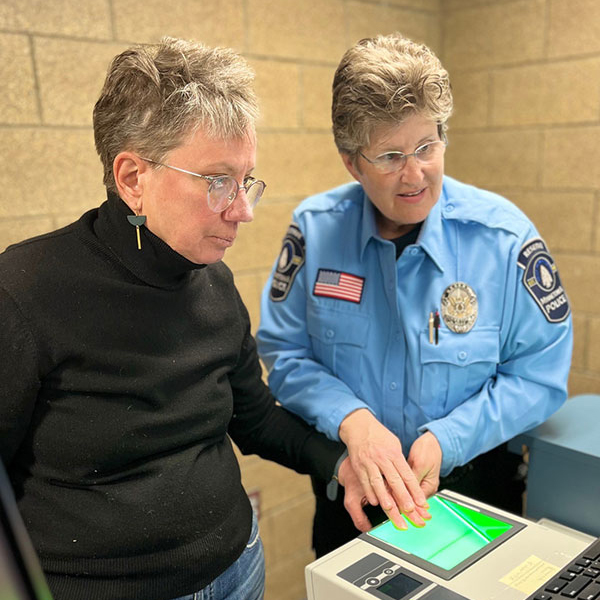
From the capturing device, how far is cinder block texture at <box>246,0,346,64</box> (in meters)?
2.05

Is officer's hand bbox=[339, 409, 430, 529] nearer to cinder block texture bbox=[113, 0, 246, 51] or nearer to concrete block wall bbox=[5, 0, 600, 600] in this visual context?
concrete block wall bbox=[5, 0, 600, 600]

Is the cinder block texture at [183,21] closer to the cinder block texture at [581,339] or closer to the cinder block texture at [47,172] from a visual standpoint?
the cinder block texture at [47,172]

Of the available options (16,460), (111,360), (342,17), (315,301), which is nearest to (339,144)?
(315,301)

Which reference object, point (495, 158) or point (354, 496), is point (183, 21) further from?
point (354, 496)

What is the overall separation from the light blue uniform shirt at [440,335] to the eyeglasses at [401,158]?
0.41 feet

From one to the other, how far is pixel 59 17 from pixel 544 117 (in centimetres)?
173

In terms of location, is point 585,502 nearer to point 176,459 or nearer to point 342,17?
point 176,459

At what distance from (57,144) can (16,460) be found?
1.06 metres

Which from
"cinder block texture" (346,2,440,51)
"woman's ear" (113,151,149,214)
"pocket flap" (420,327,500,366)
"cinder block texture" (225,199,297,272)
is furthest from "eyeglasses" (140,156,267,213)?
"cinder block texture" (346,2,440,51)

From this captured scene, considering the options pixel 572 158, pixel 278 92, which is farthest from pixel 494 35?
pixel 278 92

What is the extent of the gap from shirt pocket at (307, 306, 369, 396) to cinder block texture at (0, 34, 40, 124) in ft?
3.17

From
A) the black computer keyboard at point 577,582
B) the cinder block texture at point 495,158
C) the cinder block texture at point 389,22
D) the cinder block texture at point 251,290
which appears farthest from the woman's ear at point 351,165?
the cinder block texture at point 495,158

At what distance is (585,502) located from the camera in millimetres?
1090

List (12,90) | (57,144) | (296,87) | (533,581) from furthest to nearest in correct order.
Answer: (296,87) → (57,144) → (12,90) → (533,581)
